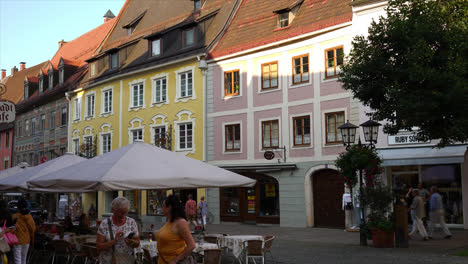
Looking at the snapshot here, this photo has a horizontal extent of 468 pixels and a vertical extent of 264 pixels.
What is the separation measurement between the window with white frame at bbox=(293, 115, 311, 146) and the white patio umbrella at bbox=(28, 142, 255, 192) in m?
13.0

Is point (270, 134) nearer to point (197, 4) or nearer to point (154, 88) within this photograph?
point (154, 88)

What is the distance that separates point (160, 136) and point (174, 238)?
81.0ft

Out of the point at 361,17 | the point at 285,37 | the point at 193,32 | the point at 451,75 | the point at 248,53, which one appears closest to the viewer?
the point at 451,75

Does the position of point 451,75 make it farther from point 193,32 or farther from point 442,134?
point 193,32

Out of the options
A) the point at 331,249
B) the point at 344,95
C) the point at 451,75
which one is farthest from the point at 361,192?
the point at 344,95

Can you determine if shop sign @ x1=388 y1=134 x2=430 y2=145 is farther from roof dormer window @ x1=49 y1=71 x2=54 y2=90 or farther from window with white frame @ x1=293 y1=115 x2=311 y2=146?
roof dormer window @ x1=49 y1=71 x2=54 y2=90

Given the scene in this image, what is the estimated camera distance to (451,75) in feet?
41.3

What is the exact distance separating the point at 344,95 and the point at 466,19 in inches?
356

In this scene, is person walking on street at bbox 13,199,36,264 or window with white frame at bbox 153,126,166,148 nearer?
person walking on street at bbox 13,199,36,264

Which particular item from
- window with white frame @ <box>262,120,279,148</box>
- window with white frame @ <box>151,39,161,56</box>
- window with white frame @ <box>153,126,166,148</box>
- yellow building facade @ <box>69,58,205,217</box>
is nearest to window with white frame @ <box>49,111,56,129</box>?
yellow building facade @ <box>69,58,205,217</box>

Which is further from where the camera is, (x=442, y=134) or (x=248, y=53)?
(x=248, y=53)

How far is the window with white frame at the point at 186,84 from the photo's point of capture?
29.2 metres

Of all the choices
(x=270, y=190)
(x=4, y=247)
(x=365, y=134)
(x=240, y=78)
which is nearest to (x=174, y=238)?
(x=4, y=247)

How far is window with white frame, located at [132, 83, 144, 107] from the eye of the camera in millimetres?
32406
